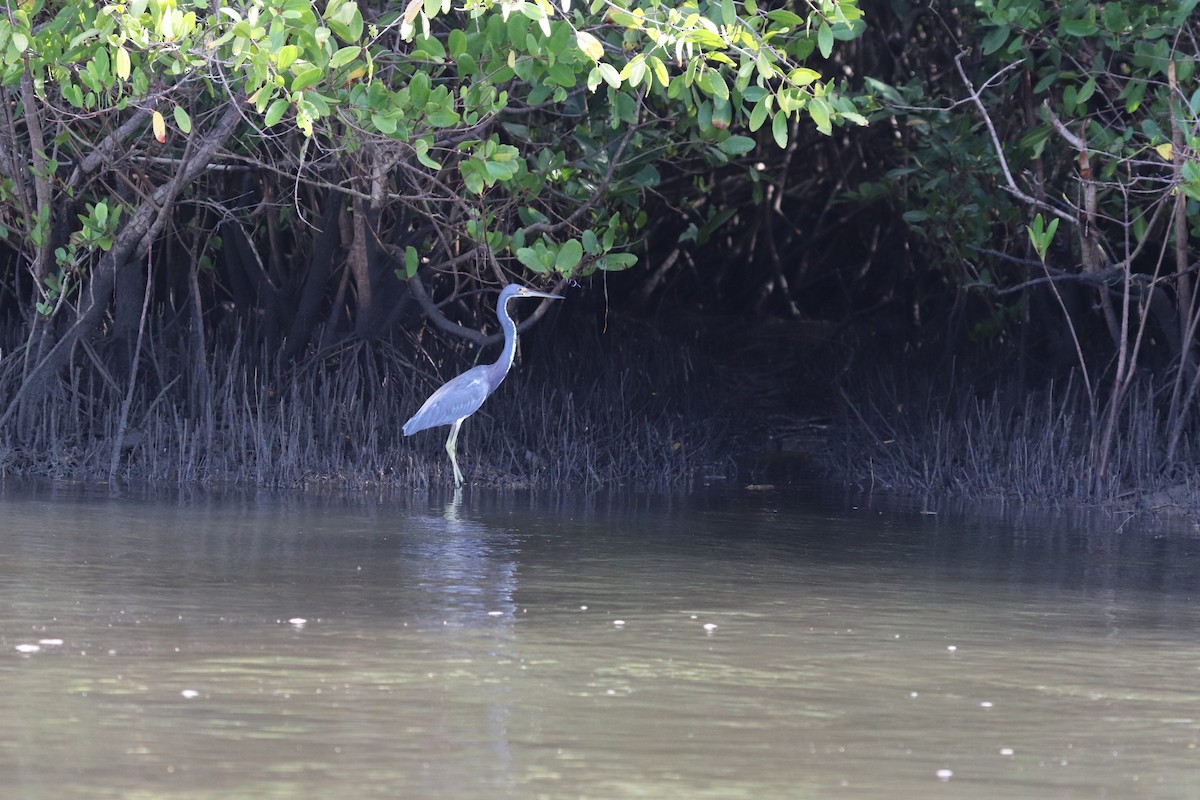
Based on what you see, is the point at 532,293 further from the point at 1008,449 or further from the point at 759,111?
the point at 759,111

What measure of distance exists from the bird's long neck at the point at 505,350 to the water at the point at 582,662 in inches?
102

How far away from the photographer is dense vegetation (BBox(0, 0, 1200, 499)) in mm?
7539

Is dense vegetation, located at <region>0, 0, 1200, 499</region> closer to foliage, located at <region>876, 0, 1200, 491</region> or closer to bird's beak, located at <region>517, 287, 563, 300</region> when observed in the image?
foliage, located at <region>876, 0, 1200, 491</region>

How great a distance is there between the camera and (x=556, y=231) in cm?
1024

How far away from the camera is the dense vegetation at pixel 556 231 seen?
24.7 ft

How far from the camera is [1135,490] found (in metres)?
8.46

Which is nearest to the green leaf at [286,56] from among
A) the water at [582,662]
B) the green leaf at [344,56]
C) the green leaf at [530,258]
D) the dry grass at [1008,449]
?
the green leaf at [344,56]

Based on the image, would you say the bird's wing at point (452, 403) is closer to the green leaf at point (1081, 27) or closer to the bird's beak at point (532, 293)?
the bird's beak at point (532, 293)

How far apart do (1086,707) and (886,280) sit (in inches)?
409

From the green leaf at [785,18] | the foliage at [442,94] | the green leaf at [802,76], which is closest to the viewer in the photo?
the foliage at [442,94]

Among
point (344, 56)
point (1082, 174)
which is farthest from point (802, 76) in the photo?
point (1082, 174)

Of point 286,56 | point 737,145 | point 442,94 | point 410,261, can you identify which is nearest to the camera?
point 286,56

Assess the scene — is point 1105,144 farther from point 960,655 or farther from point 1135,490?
point 960,655

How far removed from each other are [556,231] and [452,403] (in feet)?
4.93
